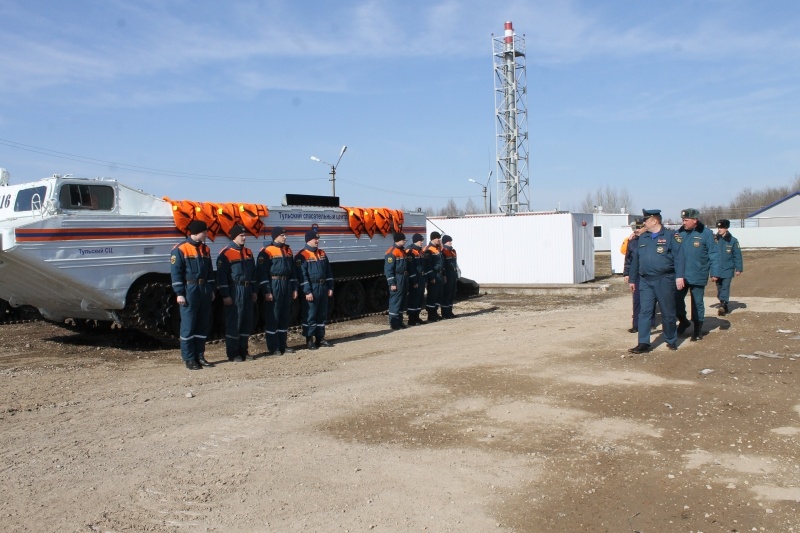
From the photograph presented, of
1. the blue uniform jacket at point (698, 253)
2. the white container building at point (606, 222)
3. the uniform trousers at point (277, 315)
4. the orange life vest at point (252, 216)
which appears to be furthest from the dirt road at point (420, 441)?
the white container building at point (606, 222)

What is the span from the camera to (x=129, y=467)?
5.13 m

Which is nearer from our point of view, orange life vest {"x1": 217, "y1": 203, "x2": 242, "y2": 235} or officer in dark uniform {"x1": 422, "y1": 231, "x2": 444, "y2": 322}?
orange life vest {"x1": 217, "y1": 203, "x2": 242, "y2": 235}

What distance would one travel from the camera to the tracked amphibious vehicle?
10.2 metres

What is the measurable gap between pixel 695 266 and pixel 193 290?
7.09 meters

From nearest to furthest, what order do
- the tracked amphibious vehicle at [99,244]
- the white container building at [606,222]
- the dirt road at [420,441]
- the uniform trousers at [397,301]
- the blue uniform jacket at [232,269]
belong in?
the dirt road at [420,441] < the blue uniform jacket at [232,269] < the tracked amphibious vehicle at [99,244] < the uniform trousers at [397,301] < the white container building at [606,222]

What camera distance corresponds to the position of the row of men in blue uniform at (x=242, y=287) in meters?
9.26

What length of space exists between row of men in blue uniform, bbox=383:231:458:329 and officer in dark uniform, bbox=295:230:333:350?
7.38 feet

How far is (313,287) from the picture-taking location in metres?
11.1

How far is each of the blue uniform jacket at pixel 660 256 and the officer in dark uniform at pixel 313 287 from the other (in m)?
4.71

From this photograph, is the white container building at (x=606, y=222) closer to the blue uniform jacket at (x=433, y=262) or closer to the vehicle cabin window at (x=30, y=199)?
the blue uniform jacket at (x=433, y=262)

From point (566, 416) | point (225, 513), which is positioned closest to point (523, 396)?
point (566, 416)

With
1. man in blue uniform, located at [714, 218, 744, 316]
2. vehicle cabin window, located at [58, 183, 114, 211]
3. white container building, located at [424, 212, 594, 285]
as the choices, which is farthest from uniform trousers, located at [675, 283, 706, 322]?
white container building, located at [424, 212, 594, 285]

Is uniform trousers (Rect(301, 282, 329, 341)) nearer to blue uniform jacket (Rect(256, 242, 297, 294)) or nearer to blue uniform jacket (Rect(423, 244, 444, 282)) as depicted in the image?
blue uniform jacket (Rect(256, 242, 297, 294))

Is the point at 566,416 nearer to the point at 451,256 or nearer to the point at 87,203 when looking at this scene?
the point at 87,203
